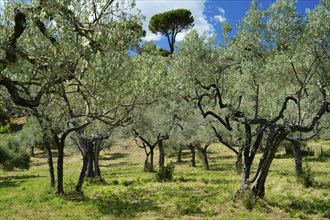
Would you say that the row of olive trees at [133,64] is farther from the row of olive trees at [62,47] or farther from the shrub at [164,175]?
the shrub at [164,175]

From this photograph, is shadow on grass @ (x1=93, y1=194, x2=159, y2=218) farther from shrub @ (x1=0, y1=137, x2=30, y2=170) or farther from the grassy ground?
shrub @ (x1=0, y1=137, x2=30, y2=170)

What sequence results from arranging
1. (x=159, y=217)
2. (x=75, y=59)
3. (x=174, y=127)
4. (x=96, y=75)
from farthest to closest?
(x=174, y=127)
(x=159, y=217)
(x=96, y=75)
(x=75, y=59)

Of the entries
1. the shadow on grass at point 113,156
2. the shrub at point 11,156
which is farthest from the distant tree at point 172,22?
the shrub at point 11,156

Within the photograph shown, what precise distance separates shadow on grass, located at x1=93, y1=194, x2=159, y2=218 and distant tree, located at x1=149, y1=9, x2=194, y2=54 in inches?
2917

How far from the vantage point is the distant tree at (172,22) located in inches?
3676

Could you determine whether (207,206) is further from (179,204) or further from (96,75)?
(96,75)

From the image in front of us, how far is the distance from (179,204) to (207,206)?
6.16 feet

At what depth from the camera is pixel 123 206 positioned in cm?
2094

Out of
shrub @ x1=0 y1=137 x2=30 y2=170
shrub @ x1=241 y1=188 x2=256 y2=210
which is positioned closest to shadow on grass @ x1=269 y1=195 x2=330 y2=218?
shrub @ x1=241 y1=188 x2=256 y2=210

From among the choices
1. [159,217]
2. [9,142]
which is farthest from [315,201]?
[9,142]

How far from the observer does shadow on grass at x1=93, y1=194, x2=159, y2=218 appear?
19069 mm

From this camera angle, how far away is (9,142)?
5159 centimetres

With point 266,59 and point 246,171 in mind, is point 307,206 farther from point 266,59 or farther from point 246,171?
point 266,59

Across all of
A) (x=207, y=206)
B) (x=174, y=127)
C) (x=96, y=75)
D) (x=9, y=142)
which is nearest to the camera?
(x=96, y=75)
